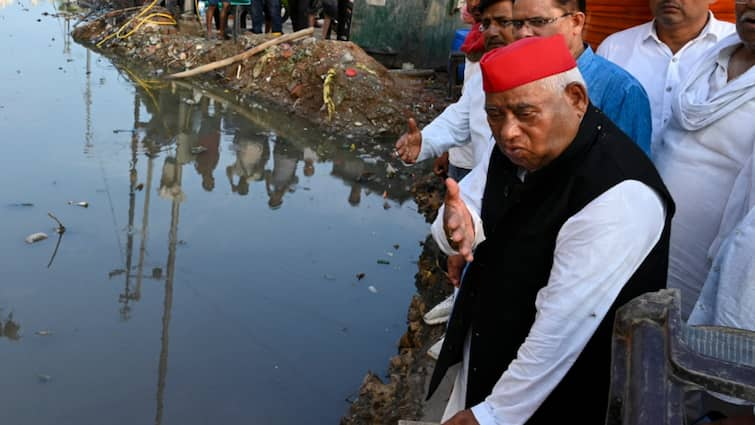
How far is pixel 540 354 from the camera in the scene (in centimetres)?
167

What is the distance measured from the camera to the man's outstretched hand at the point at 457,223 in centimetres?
180

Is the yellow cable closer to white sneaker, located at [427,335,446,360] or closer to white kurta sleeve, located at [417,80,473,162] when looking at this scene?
white sneaker, located at [427,335,446,360]

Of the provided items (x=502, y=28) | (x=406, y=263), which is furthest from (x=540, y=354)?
(x=406, y=263)

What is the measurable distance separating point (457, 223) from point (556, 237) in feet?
0.78

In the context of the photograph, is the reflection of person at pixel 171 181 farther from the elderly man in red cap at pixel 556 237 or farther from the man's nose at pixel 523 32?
the elderly man in red cap at pixel 556 237

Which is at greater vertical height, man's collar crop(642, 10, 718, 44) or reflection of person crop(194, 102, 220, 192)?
man's collar crop(642, 10, 718, 44)

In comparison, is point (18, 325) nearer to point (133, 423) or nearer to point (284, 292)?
point (133, 423)

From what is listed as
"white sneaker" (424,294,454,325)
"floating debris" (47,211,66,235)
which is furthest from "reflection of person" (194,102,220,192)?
"white sneaker" (424,294,454,325)

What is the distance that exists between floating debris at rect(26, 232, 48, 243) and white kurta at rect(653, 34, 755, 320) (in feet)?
15.1

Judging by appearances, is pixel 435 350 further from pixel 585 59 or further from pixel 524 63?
pixel 524 63

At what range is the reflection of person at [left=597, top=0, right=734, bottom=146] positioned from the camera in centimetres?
266

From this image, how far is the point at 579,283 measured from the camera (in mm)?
1605

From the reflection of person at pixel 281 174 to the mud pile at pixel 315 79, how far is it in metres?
0.89

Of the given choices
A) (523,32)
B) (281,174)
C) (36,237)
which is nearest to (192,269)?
(36,237)
